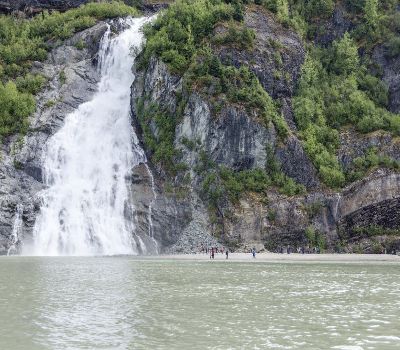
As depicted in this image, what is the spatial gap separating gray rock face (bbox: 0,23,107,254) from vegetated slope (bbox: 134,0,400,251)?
842cm

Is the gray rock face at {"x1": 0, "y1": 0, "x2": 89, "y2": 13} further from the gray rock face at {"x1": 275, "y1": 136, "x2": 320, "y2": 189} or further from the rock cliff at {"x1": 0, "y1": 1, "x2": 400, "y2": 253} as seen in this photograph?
the gray rock face at {"x1": 275, "y1": 136, "x2": 320, "y2": 189}

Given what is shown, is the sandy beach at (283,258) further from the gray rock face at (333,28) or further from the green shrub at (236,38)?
the gray rock face at (333,28)

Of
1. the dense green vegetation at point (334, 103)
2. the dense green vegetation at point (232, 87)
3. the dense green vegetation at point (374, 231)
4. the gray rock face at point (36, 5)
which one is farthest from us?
the gray rock face at point (36, 5)

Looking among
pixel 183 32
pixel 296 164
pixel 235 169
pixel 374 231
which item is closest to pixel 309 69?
pixel 296 164

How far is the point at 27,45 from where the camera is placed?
70.1 m

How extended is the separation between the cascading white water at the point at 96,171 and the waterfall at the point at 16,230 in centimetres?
159

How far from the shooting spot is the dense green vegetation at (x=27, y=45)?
193 ft

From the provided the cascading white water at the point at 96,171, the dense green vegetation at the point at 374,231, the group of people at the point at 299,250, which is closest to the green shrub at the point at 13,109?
A: the cascading white water at the point at 96,171

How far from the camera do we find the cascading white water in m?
48.8

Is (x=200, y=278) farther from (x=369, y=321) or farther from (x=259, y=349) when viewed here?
(x=259, y=349)

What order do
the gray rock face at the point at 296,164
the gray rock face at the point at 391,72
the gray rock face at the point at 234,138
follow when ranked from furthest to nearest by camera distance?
the gray rock face at the point at 391,72
the gray rock face at the point at 296,164
the gray rock face at the point at 234,138

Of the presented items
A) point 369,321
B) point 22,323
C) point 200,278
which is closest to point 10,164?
point 200,278

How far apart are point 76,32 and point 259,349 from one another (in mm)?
68485

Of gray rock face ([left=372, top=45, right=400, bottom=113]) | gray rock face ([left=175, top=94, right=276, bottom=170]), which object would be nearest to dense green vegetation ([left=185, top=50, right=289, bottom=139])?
gray rock face ([left=175, top=94, right=276, bottom=170])
